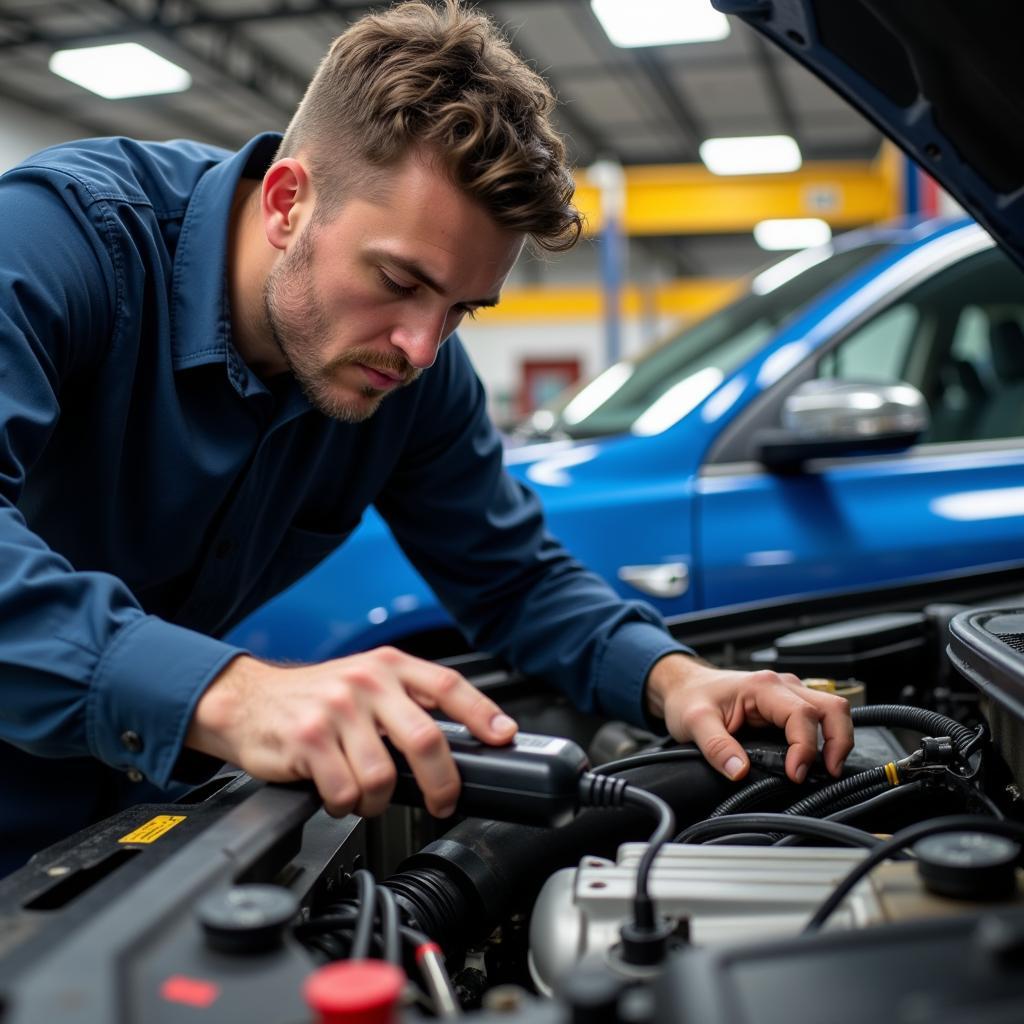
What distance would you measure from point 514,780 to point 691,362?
1806 millimetres

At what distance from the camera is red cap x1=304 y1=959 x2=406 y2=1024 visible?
0.53 m

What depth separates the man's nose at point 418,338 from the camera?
4.27 feet

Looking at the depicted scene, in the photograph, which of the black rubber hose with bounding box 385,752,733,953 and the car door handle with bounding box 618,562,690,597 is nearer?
the black rubber hose with bounding box 385,752,733,953

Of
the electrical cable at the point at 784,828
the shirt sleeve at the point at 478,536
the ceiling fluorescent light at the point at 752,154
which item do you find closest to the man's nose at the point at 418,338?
the shirt sleeve at the point at 478,536

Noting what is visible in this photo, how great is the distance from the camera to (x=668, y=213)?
1029cm

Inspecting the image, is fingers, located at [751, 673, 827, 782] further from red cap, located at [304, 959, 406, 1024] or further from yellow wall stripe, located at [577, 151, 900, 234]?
yellow wall stripe, located at [577, 151, 900, 234]

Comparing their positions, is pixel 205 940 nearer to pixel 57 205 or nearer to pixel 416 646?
pixel 57 205

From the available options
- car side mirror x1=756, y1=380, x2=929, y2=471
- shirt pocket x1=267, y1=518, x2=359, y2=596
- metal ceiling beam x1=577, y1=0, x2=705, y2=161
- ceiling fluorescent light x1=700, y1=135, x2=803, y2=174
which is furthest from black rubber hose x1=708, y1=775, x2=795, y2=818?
ceiling fluorescent light x1=700, y1=135, x2=803, y2=174

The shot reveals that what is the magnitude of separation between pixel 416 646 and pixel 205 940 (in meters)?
1.53

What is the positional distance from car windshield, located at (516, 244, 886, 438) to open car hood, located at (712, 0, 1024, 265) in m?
0.99

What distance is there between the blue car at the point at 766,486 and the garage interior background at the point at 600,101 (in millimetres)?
3849

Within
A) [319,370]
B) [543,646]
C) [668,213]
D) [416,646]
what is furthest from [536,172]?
[668,213]

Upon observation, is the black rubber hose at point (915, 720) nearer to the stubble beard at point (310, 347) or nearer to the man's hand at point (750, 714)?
the man's hand at point (750, 714)

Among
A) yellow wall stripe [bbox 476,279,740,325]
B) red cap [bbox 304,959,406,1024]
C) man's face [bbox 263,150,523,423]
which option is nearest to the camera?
red cap [bbox 304,959,406,1024]
